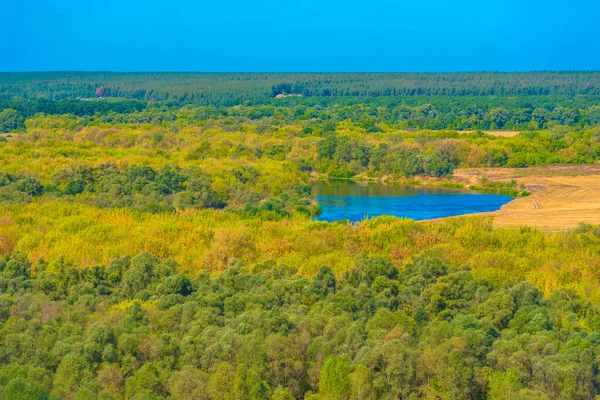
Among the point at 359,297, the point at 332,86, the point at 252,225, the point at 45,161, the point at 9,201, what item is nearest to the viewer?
the point at 359,297

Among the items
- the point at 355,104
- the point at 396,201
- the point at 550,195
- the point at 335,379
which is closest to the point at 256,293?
the point at 335,379

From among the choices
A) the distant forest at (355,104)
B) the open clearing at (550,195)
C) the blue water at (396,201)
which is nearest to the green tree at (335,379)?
the open clearing at (550,195)

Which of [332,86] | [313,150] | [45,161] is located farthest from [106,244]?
[332,86]

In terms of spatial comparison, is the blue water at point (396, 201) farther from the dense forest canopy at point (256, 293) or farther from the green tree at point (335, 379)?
the green tree at point (335, 379)

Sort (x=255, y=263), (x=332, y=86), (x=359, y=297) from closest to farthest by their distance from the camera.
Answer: (x=359, y=297) < (x=255, y=263) < (x=332, y=86)

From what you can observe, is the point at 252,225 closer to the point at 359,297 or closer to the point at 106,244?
the point at 106,244

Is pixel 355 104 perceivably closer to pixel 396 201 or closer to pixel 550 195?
pixel 396 201

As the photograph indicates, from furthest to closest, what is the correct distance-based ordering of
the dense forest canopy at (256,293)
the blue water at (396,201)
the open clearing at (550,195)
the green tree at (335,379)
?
1. the blue water at (396,201)
2. the open clearing at (550,195)
3. the dense forest canopy at (256,293)
4. the green tree at (335,379)
